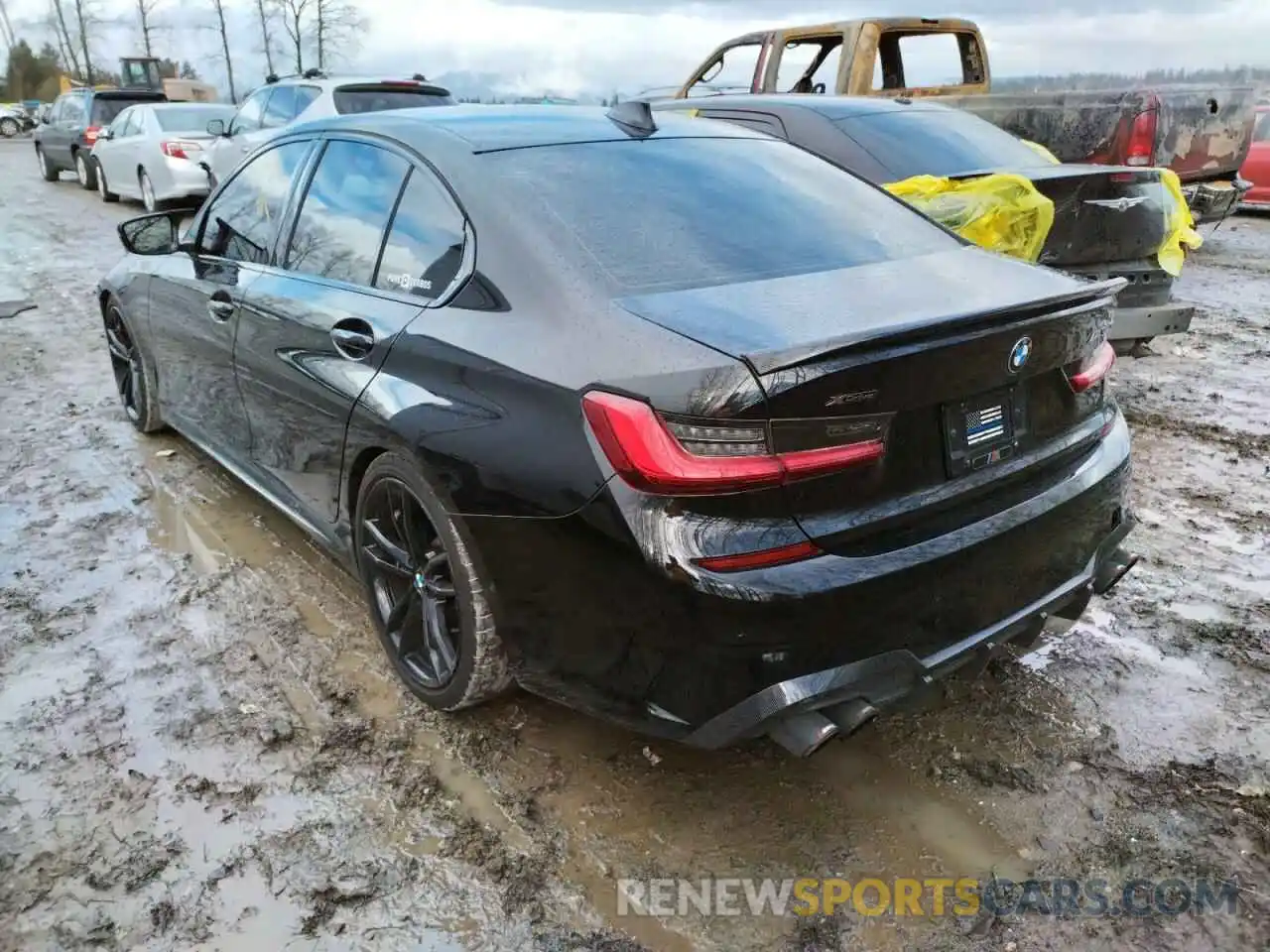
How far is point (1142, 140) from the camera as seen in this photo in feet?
26.0

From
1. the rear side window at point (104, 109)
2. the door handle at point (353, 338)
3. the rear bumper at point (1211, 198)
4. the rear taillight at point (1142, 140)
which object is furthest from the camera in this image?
the rear side window at point (104, 109)

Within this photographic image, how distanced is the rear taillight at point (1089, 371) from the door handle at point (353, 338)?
1.89 m

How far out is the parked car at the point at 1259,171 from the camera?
13.4 metres

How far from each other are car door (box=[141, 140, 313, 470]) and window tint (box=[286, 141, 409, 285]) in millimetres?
211

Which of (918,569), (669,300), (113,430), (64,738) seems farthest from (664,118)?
(113,430)

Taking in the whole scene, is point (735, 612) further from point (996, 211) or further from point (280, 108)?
point (280, 108)

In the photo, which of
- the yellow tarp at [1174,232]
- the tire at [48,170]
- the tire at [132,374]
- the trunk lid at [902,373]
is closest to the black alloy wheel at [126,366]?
the tire at [132,374]

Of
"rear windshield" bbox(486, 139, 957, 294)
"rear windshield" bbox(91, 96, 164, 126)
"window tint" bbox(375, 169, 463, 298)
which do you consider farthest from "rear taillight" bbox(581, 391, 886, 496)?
"rear windshield" bbox(91, 96, 164, 126)

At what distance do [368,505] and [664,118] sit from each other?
168cm

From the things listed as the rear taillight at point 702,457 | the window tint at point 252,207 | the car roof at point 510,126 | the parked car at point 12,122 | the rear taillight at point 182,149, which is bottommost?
the parked car at point 12,122

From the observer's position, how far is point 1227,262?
10344mm

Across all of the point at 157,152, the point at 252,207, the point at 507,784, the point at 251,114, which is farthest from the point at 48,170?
the point at 507,784

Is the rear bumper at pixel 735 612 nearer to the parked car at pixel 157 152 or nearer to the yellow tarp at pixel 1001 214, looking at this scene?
the yellow tarp at pixel 1001 214

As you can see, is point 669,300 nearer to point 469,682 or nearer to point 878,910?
point 469,682
